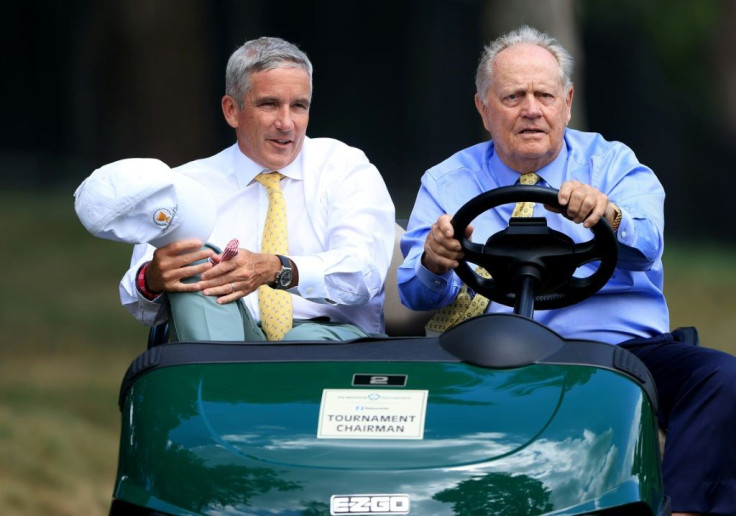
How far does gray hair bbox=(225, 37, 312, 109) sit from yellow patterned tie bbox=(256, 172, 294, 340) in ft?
0.90

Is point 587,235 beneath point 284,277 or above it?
above

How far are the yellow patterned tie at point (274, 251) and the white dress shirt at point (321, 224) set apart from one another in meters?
0.03

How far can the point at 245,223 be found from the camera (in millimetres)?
4395

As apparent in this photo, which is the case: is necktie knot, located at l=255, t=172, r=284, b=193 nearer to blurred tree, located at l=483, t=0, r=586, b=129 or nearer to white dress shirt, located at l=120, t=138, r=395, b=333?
white dress shirt, located at l=120, t=138, r=395, b=333

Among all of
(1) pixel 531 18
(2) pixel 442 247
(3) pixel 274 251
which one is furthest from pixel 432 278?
(1) pixel 531 18

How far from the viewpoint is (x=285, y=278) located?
405 centimetres

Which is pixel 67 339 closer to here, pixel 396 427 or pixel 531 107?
pixel 531 107

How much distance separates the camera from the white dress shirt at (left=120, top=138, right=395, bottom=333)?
4.12 meters

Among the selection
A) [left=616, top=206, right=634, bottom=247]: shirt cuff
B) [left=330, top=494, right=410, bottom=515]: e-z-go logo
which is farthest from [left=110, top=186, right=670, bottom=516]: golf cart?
[left=616, top=206, right=634, bottom=247]: shirt cuff

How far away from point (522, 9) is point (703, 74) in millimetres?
7270

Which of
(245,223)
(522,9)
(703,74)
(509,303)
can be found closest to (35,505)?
(245,223)

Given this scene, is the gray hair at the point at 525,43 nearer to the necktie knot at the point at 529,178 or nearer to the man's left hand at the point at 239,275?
the necktie knot at the point at 529,178

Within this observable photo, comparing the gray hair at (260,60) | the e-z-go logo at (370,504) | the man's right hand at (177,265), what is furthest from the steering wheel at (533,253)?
the gray hair at (260,60)

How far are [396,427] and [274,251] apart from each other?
1245 millimetres
